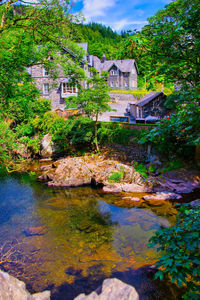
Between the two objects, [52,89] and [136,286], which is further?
[52,89]

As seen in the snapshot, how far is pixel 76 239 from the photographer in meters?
9.79

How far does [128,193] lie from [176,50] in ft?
36.6

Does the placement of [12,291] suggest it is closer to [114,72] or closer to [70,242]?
[70,242]

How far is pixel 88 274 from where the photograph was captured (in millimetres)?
7555

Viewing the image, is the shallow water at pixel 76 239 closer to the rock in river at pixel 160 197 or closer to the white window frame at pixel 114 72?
the rock in river at pixel 160 197

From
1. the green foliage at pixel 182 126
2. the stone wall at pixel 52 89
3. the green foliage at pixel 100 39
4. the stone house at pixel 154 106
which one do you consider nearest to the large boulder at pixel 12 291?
the green foliage at pixel 182 126

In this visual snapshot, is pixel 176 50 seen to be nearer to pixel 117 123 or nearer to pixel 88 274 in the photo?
pixel 88 274

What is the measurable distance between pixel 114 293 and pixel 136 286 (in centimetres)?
334

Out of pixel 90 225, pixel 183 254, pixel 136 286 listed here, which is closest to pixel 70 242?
pixel 90 225

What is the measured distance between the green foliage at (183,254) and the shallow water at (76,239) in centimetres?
386

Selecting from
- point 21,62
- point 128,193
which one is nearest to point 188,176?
point 128,193

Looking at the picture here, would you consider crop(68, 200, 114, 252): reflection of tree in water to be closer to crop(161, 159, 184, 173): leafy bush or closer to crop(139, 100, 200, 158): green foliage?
crop(139, 100, 200, 158): green foliage

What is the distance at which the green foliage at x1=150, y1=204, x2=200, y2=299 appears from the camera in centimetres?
323

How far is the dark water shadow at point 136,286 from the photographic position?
6578 millimetres
